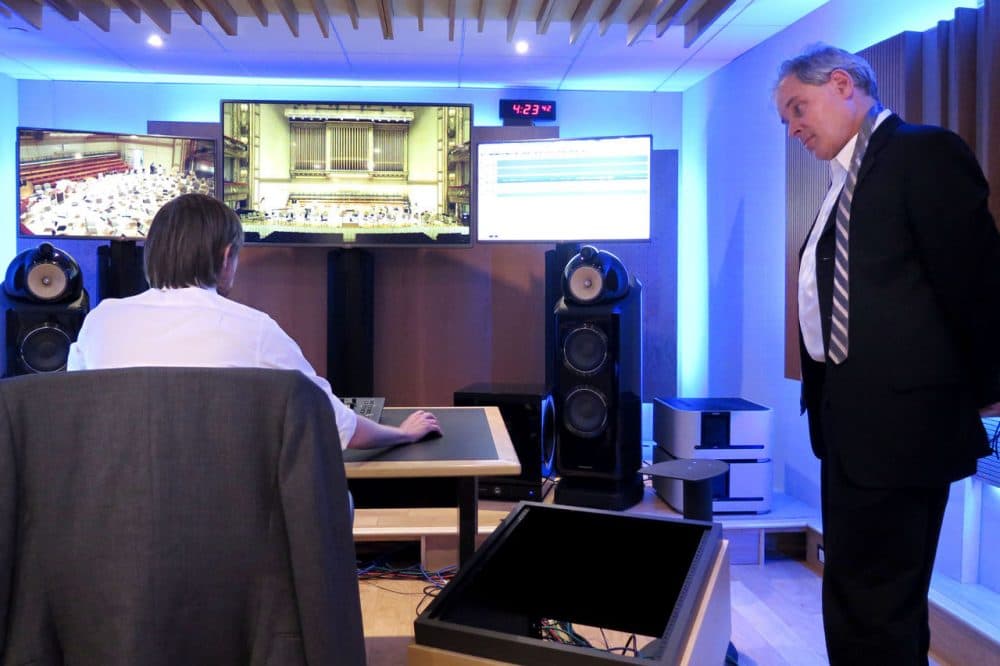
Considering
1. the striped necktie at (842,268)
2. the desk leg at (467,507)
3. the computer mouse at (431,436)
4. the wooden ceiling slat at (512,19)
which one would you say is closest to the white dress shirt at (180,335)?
the computer mouse at (431,436)

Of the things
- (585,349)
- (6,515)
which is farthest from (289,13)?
(6,515)

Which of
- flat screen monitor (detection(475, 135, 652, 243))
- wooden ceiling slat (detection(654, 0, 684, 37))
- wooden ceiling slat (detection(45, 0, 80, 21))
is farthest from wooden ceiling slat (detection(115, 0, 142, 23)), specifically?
wooden ceiling slat (detection(654, 0, 684, 37))

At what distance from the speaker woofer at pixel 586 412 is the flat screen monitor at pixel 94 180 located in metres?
2.14

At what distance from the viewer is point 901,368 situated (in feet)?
4.22

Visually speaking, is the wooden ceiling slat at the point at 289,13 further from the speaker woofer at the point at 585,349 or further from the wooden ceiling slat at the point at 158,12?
the speaker woofer at the point at 585,349

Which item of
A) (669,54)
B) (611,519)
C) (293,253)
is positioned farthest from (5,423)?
(669,54)

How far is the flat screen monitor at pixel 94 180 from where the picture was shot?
10.5 feet

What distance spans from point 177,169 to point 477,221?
4.84 feet

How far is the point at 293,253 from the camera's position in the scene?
3826mm

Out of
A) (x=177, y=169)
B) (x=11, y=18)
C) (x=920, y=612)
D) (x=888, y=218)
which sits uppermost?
(x=11, y=18)

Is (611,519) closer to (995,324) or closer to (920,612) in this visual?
(920,612)

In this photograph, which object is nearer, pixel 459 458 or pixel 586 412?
pixel 459 458

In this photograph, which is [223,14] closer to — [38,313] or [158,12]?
[158,12]

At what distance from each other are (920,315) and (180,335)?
1.29 m
